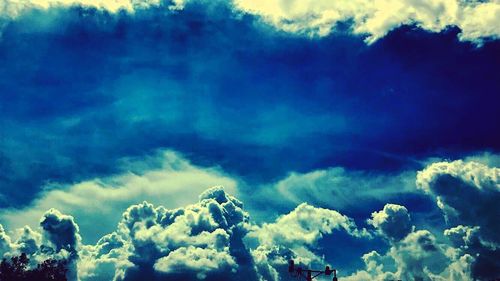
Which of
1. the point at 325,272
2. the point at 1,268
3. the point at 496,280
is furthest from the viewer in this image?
the point at 1,268

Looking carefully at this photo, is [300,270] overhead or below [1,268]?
below

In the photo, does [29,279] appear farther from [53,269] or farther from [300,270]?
[300,270]

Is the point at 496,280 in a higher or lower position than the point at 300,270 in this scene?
higher

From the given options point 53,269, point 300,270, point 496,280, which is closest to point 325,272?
point 300,270

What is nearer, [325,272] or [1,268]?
[325,272]

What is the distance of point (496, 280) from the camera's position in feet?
190

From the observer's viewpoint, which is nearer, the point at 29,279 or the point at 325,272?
the point at 325,272

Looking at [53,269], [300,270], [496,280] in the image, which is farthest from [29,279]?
[496,280]

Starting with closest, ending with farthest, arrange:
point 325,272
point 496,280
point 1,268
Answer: point 325,272, point 496,280, point 1,268

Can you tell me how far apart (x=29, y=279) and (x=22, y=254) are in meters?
4.40

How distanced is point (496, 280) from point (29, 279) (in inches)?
2782

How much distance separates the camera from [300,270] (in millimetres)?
29016

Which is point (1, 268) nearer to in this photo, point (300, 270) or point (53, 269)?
point (53, 269)

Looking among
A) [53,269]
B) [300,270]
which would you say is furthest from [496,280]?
[53,269]
